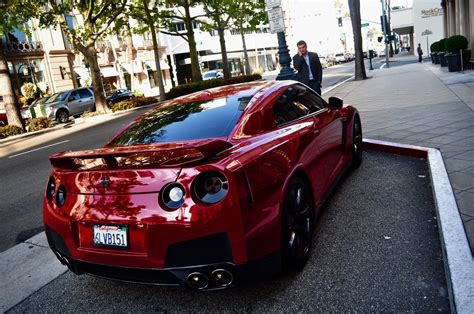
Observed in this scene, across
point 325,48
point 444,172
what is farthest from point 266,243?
point 325,48

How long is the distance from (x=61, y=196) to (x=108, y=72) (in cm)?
4070

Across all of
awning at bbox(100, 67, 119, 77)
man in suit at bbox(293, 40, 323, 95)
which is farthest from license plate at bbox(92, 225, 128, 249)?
awning at bbox(100, 67, 119, 77)

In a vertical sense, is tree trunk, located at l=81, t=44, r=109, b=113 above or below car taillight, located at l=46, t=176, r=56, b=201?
above

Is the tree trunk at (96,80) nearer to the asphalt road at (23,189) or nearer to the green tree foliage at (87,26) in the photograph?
the green tree foliage at (87,26)

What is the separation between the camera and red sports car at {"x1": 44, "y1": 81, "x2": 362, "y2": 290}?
2551mm

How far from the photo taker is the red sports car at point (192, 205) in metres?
2.55

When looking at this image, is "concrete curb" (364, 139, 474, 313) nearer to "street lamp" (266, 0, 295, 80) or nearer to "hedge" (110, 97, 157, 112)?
"street lamp" (266, 0, 295, 80)

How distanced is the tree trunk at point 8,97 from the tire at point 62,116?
118 inches

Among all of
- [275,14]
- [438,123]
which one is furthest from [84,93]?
[438,123]

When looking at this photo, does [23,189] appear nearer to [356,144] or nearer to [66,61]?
[356,144]

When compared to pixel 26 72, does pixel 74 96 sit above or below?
below

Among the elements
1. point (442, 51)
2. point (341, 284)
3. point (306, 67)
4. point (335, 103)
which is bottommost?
point (341, 284)

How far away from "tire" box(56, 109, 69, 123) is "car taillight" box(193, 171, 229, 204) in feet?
68.8

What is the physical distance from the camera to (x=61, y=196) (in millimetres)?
3068
